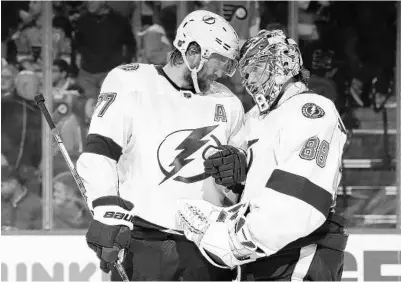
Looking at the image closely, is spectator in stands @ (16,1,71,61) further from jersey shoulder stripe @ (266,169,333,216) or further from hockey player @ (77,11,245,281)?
jersey shoulder stripe @ (266,169,333,216)

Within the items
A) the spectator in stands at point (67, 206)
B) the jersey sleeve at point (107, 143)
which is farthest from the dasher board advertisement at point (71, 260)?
the jersey sleeve at point (107, 143)

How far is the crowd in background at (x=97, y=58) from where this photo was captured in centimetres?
480

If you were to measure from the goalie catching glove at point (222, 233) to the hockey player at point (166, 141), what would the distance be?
26cm

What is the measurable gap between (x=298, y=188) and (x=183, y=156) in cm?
63

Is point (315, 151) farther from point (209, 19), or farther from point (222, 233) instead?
point (209, 19)

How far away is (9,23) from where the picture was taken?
482 centimetres

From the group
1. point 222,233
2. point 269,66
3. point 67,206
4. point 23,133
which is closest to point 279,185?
point 222,233

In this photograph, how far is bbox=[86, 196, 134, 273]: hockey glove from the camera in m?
2.61

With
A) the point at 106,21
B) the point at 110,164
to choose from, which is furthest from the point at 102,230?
the point at 106,21

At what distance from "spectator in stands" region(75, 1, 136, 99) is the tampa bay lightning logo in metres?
2.14

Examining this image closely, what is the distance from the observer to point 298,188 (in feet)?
7.25

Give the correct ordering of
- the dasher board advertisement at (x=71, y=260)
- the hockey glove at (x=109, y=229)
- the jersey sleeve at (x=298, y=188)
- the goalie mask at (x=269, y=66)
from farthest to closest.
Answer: the dasher board advertisement at (x=71, y=260)
the hockey glove at (x=109, y=229)
the goalie mask at (x=269, y=66)
the jersey sleeve at (x=298, y=188)

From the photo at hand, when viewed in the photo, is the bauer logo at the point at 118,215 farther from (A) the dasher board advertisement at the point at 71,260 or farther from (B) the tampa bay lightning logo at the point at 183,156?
(A) the dasher board advertisement at the point at 71,260

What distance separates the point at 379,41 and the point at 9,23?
196 cm
